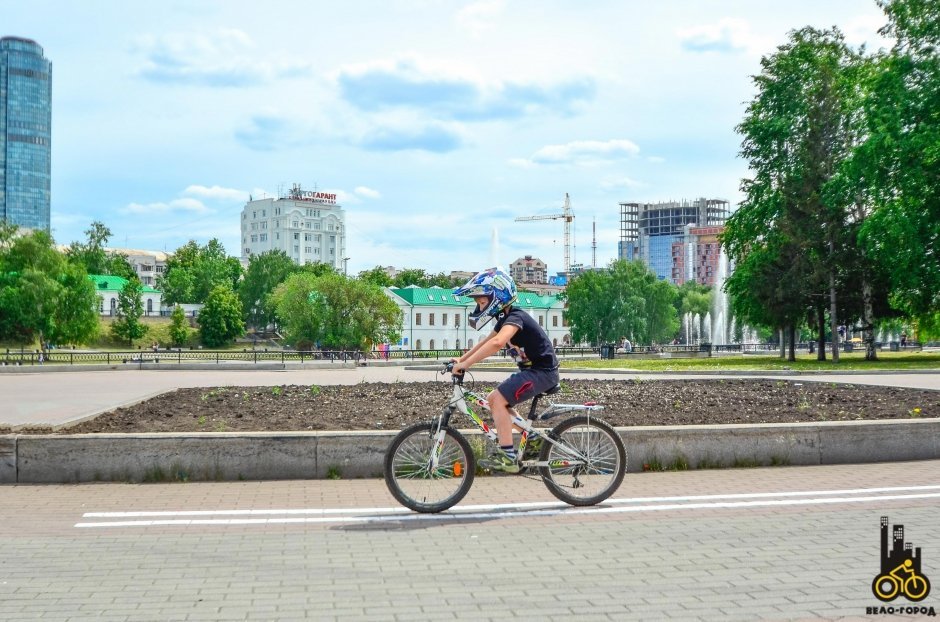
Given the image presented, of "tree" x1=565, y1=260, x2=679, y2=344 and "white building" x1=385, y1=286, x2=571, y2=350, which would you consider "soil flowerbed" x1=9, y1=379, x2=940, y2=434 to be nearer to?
"tree" x1=565, y1=260, x2=679, y2=344

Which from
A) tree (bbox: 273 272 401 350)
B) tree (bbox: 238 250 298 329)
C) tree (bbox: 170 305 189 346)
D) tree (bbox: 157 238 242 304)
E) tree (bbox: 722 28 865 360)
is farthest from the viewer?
tree (bbox: 157 238 242 304)

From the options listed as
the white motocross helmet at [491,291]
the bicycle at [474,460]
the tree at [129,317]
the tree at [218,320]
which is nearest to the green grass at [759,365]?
the bicycle at [474,460]

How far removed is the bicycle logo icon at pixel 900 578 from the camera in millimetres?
5340

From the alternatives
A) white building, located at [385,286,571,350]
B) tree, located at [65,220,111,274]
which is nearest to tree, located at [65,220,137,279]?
tree, located at [65,220,111,274]

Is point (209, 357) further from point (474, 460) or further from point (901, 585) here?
point (901, 585)

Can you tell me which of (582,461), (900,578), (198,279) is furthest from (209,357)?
(198,279)

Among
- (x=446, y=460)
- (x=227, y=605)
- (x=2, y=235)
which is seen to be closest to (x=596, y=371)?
(x=446, y=460)

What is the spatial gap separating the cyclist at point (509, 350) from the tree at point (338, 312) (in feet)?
255

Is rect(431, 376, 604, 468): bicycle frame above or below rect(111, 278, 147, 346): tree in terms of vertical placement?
below

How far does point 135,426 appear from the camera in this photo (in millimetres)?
11586

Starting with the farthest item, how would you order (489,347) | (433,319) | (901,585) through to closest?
(433,319) → (489,347) → (901,585)

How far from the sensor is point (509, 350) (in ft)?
27.0

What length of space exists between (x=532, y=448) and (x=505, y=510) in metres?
0.57

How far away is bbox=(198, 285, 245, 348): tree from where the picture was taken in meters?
126
